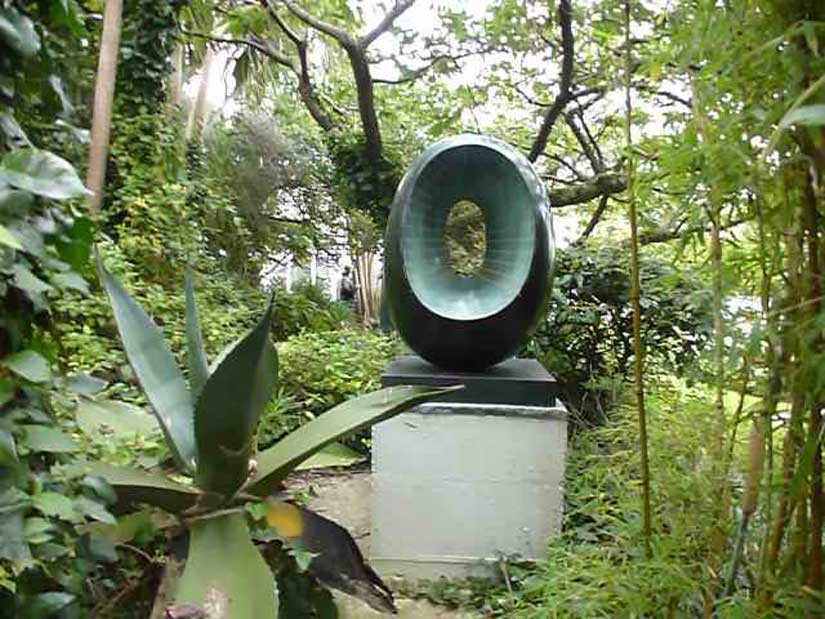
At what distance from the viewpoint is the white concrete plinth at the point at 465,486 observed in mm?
2537

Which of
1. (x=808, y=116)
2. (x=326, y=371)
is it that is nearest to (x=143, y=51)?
(x=326, y=371)

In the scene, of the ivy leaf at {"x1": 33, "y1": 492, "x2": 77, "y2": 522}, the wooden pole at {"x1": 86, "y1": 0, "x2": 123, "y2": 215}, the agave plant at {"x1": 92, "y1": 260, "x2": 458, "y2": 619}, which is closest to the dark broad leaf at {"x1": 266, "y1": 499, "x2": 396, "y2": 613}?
the agave plant at {"x1": 92, "y1": 260, "x2": 458, "y2": 619}

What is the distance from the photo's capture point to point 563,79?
500cm

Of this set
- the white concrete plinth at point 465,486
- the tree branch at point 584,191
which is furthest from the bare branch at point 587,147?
the white concrete plinth at point 465,486

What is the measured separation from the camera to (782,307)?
1.10 m

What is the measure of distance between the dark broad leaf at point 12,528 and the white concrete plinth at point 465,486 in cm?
175

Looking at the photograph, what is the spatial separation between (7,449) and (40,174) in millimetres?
329

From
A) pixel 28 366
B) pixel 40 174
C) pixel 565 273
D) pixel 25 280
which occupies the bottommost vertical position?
pixel 28 366

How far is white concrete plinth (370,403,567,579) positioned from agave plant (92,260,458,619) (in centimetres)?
52

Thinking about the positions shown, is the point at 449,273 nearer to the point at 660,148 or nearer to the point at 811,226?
the point at 660,148

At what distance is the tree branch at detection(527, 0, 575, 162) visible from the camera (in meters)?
4.63

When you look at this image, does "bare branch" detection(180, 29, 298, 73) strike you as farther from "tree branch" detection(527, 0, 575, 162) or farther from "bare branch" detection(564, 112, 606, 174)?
"bare branch" detection(564, 112, 606, 174)

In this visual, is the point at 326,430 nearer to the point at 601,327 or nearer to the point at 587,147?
the point at 601,327

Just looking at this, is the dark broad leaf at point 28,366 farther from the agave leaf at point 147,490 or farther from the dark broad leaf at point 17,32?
the agave leaf at point 147,490
